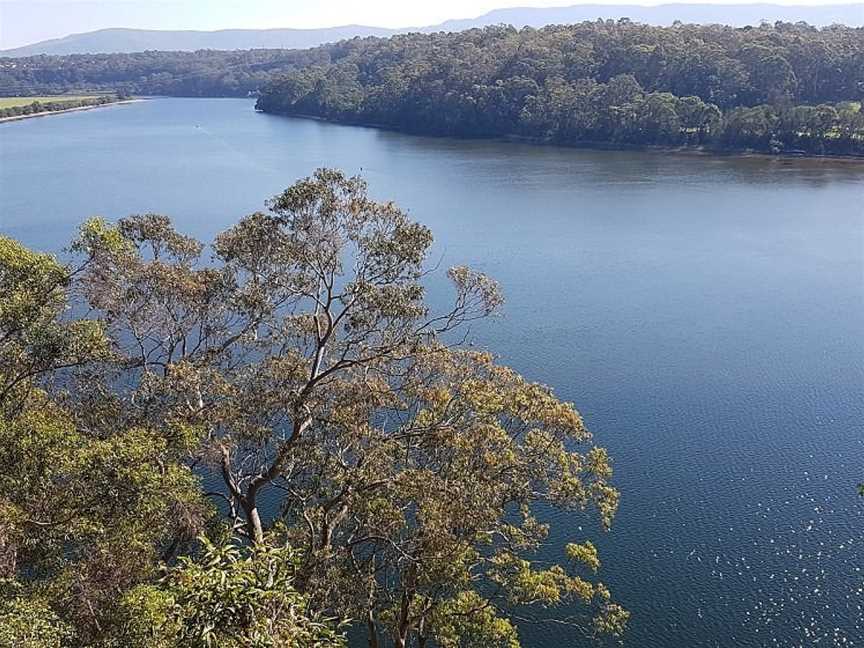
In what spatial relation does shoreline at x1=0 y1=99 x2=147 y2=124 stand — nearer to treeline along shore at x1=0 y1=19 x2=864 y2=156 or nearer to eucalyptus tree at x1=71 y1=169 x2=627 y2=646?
treeline along shore at x1=0 y1=19 x2=864 y2=156

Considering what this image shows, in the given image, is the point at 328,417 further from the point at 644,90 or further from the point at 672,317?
the point at 644,90

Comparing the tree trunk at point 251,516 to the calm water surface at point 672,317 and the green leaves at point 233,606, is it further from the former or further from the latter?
the calm water surface at point 672,317

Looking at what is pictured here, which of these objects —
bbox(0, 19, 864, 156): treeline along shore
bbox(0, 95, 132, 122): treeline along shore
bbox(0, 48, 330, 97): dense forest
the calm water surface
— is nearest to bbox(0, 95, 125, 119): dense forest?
bbox(0, 95, 132, 122): treeline along shore

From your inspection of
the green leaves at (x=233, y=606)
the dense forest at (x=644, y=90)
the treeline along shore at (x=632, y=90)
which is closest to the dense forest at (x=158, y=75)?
the treeline along shore at (x=632, y=90)

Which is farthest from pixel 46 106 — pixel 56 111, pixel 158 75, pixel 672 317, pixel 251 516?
pixel 251 516

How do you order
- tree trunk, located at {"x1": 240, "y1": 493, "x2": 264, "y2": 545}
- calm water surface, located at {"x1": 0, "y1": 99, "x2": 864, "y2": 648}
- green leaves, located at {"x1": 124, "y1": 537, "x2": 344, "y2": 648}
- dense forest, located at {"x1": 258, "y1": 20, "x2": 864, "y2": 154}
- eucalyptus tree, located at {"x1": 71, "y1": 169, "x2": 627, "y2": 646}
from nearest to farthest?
green leaves, located at {"x1": 124, "y1": 537, "x2": 344, "y2": 648}, eucalyptus tree, located at {"x1": 71, "y1": 169, "x2": 627, "y2": 646}, tree trunk, located at {"x1": 240, "y1": 493, "x2": 264, "y2": 545}, calm water surface, located at {"x1": 0, "y1": 99, "x2": 864, "y2": 648}, dense forest, located at {"x1": 258, "y1": 20, "x2": 864, "y2": 154}

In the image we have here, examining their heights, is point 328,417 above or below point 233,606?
below

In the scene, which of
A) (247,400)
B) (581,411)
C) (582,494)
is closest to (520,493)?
(582,494)
